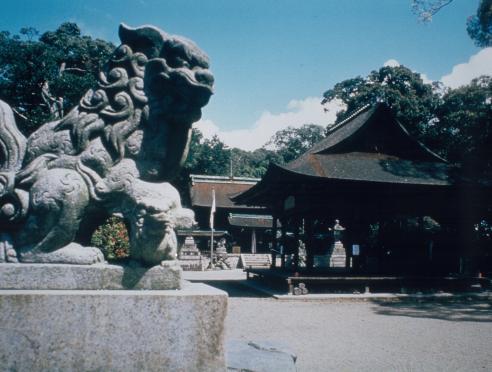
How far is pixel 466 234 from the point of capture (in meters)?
16.7

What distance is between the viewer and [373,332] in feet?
26.4

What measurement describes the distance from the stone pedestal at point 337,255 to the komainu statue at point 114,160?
76.9 feet

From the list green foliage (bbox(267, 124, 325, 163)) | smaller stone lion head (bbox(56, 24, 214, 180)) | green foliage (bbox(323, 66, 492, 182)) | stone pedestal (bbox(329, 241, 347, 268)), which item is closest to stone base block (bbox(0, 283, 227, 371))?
Answer: smaller stone lion head (bbox(56, 24, 214, 180))

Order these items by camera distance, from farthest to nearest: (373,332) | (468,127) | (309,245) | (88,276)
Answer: (468,127), (309,245), (373,332), (88,276)

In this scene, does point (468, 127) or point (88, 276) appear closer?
point (88, 276)

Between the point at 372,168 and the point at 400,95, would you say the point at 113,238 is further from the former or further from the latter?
the point at 400,95

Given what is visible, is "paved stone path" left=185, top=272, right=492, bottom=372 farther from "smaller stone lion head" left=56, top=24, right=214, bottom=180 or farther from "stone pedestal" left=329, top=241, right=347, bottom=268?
"stone pedestal" left=329, top=241, right=347, bottom=268

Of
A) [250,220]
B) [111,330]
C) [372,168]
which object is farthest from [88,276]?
[250,220]

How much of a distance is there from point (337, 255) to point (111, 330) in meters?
24.5

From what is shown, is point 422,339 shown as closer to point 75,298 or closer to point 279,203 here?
point 75,298

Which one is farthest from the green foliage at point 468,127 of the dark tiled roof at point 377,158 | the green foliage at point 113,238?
the green foliage at point 113,238

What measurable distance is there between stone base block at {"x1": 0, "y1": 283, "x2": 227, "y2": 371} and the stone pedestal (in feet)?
77.3

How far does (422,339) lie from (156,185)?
6.81m

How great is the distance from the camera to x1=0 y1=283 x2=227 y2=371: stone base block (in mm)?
2217
